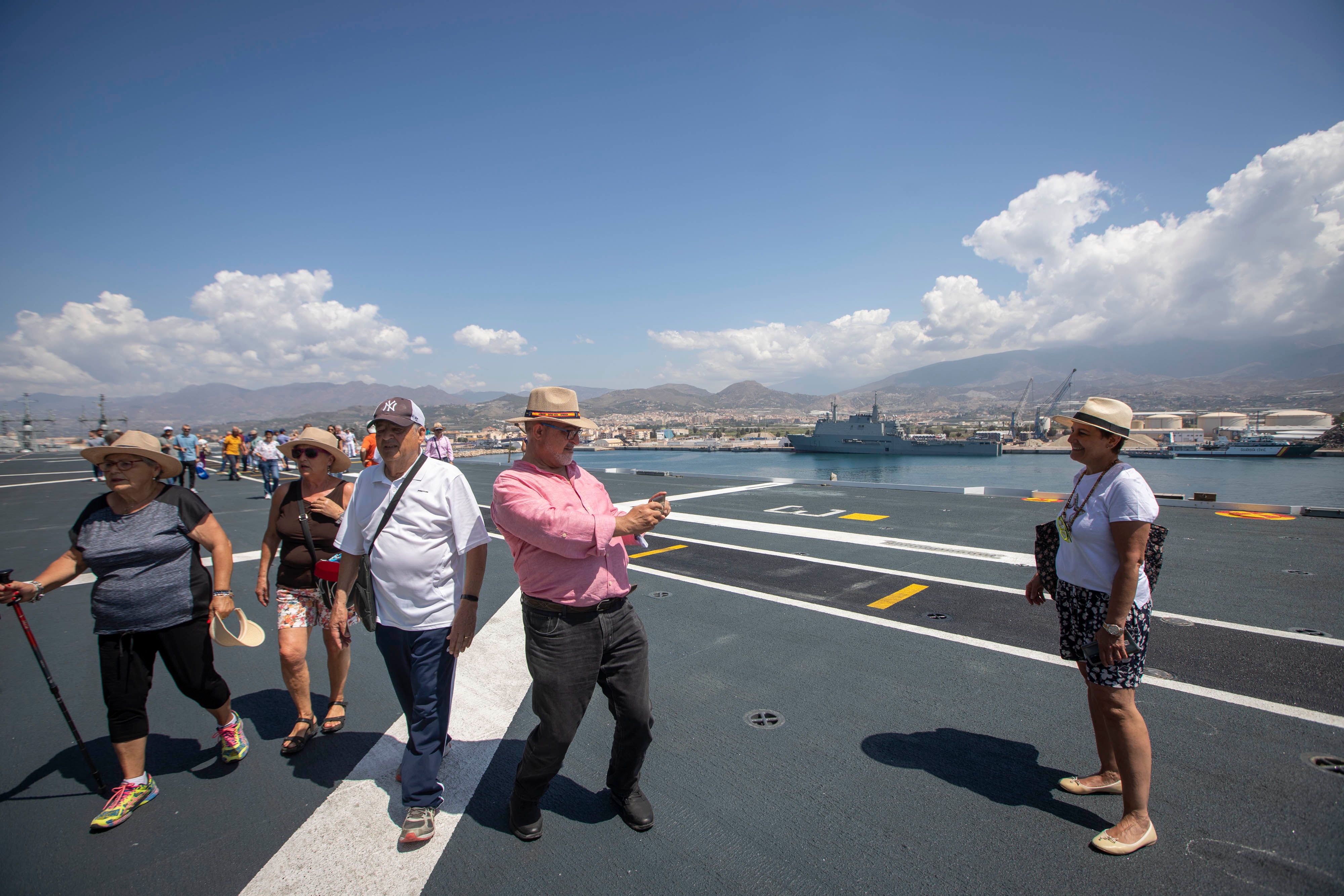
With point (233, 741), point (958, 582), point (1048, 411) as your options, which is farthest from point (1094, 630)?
point (1048, 411)

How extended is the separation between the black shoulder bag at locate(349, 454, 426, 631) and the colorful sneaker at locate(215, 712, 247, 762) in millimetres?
958

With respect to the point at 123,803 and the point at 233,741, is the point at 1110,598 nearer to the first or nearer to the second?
the point at 233,741

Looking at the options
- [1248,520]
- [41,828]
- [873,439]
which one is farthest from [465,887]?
[873,439]

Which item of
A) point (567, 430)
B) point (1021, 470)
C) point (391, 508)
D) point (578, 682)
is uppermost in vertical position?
point (567, 430)

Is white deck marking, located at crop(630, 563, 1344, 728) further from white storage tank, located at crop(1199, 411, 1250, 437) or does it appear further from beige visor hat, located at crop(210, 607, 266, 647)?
white storage tank, located at crop(1199, 411, 1250, 437)

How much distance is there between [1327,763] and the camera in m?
2.47

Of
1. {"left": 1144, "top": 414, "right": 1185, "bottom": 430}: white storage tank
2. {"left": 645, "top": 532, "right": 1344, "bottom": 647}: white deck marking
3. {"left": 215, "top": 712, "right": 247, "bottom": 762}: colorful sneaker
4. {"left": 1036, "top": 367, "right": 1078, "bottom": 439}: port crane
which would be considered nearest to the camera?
{"left": 215, "top": 712, "right": 247, "bottom": 762}: colorful sneaker

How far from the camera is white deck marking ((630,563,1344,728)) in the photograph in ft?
9.47

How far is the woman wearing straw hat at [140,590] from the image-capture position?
2.41 m

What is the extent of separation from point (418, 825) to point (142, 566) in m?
1.68

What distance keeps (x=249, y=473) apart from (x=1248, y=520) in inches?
1035

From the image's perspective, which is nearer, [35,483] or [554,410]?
[554,410]

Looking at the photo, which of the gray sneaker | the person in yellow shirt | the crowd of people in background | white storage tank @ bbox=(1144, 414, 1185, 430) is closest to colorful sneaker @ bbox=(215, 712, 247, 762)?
the gray sneaker

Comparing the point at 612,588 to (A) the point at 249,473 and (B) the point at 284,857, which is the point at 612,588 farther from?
(A) the point at 249,473
